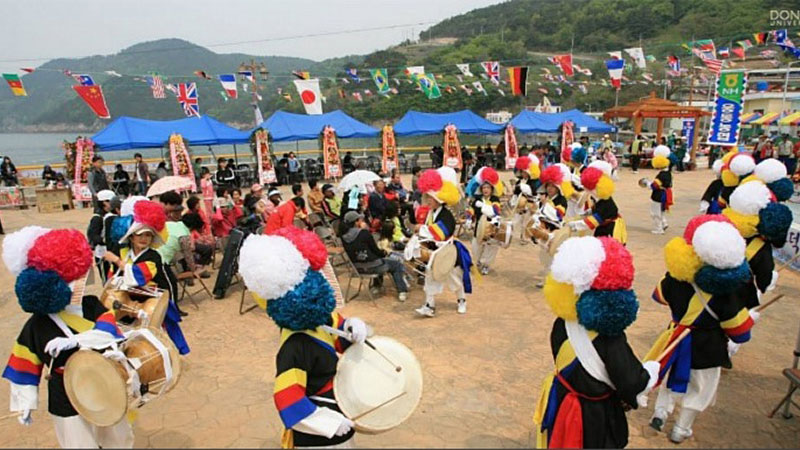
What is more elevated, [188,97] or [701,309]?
[188,97]

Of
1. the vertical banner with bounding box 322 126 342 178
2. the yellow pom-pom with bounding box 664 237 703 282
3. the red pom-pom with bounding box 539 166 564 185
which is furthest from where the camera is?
the vertical banner with bounding box 322 126 342 178

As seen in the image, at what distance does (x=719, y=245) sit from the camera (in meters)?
3.23

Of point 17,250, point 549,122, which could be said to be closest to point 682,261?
point 17,250

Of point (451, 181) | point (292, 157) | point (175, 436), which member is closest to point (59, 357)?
point (175, 436)

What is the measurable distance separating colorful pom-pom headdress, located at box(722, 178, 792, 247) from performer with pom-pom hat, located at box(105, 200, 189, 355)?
5.83 m

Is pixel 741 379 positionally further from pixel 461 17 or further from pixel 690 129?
pixel 461 17

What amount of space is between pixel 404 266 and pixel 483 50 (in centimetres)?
6555

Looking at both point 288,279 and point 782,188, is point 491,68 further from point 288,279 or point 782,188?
point 288,279

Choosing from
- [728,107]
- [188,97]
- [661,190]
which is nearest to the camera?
[661,190]

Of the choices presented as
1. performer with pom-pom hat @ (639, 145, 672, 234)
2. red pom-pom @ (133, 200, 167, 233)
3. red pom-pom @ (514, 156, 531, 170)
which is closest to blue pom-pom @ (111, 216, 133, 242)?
red pom-pom @ (133, 200, 167, 233)

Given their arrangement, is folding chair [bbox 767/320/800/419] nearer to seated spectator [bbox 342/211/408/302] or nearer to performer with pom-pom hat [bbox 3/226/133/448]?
seated spectator [bbox 342/211/408/302]

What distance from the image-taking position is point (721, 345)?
12.0ft

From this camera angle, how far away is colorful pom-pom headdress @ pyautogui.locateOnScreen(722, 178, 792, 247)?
14.6 feet

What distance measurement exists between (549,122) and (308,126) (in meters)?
12.5
